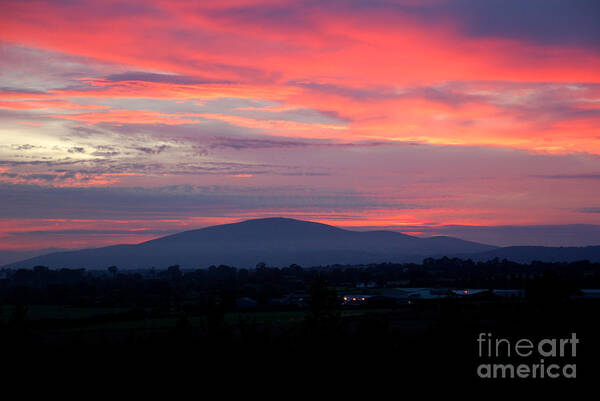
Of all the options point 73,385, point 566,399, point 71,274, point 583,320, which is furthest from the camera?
point 71,274

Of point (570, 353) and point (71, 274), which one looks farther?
point (71, 274)

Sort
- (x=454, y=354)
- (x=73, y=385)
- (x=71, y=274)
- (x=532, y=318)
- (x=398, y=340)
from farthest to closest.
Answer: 1. (x=71, y=274)
2. (x=532, y=318)
3. (x=398, y=340)
4. (x=454, y=354)
5. (x=73, y=385)

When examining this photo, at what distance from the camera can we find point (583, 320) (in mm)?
44594

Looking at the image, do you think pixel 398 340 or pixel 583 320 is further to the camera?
pixel 583 320

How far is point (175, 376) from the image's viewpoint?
89.9 feet

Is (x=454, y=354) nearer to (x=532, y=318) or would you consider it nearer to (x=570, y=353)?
(x=570, y=353)

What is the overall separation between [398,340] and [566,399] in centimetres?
1253

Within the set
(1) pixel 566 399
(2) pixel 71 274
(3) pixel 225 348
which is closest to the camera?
(1) pixel 566 399

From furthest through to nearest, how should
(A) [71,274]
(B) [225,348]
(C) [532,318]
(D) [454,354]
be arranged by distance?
(A) [71,274], (C) [532,318], (B) [225,348], (D) [454,354]

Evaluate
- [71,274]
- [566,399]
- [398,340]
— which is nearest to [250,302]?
[398,340]

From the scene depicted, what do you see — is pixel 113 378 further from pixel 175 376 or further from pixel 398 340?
pixel 398 340

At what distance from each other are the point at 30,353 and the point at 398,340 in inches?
791

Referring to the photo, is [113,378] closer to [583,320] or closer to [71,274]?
[583,320]

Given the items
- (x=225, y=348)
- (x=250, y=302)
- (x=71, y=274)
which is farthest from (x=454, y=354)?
(x=71, y=274)
